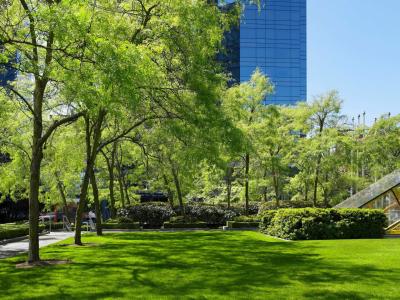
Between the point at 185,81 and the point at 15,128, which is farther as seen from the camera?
the point at 15,128

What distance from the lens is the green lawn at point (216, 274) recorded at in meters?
10.4

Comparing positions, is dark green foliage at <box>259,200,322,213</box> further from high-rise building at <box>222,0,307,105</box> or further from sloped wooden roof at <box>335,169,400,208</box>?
high-rise building at <box>222,0,307,105</box>

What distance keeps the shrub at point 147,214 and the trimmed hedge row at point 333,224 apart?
731 inches

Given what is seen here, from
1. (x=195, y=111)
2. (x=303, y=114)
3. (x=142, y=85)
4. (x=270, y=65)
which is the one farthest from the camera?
(x=270, y=65)

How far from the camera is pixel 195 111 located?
1692 centimetres

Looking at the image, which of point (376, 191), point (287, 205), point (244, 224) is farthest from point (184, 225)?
point (376, 191)

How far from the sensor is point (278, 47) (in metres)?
114

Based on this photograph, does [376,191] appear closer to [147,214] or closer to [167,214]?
[167,214]

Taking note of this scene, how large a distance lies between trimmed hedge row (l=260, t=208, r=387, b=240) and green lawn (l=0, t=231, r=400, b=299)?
444 centimetres

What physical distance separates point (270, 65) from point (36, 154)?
4012 inches

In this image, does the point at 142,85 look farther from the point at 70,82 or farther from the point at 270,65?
the point at 270,65

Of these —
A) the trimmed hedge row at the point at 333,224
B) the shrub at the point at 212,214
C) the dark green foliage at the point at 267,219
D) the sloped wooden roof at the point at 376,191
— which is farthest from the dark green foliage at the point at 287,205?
the trimmed hedge row at the point at 333,224

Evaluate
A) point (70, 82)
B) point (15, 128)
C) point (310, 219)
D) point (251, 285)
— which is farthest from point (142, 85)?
point (15, 128)

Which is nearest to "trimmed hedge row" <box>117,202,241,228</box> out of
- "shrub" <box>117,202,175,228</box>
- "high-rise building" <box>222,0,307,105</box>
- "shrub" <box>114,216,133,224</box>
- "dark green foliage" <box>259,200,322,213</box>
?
"shrub" <box>117,202,175,228</box>
